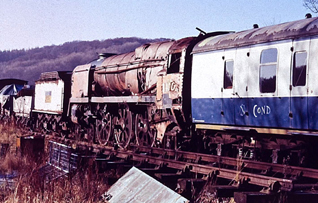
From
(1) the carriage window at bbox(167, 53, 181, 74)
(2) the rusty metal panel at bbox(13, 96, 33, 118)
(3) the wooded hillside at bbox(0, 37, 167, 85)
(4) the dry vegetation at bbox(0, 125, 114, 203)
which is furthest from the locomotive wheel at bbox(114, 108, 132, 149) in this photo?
(3) the wooded hillside at bbox(0, 37, 167, 85)

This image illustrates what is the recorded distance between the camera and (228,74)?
11555 millimetres

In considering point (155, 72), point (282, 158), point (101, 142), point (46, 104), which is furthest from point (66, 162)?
point (46, 104)

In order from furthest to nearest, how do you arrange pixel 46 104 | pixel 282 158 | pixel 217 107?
pixel 46 104
pixel 217 107
pixel 282 158

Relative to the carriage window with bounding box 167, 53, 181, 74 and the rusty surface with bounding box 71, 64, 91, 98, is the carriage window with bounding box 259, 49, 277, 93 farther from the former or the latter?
the rusty surface with bounding box 71, 64, 91, 98

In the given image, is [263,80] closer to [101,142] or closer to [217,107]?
[217,107]

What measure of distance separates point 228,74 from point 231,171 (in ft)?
9.95

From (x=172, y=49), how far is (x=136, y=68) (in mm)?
2584

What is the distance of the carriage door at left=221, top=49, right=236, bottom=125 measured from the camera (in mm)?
11360

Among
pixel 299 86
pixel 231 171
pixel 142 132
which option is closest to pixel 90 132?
pixel 142 132

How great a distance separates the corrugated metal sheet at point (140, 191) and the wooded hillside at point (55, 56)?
3524 inches

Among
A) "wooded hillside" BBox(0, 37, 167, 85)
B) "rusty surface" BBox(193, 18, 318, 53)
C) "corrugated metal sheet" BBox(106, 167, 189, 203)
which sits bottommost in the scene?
"corrugated metal sheet" BBox(106, 167, 189, 203)

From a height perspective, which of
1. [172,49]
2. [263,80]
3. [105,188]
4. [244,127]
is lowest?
[105,188]

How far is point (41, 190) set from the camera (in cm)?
916

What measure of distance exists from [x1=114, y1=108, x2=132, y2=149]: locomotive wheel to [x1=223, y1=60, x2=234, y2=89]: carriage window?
18.2 ft
